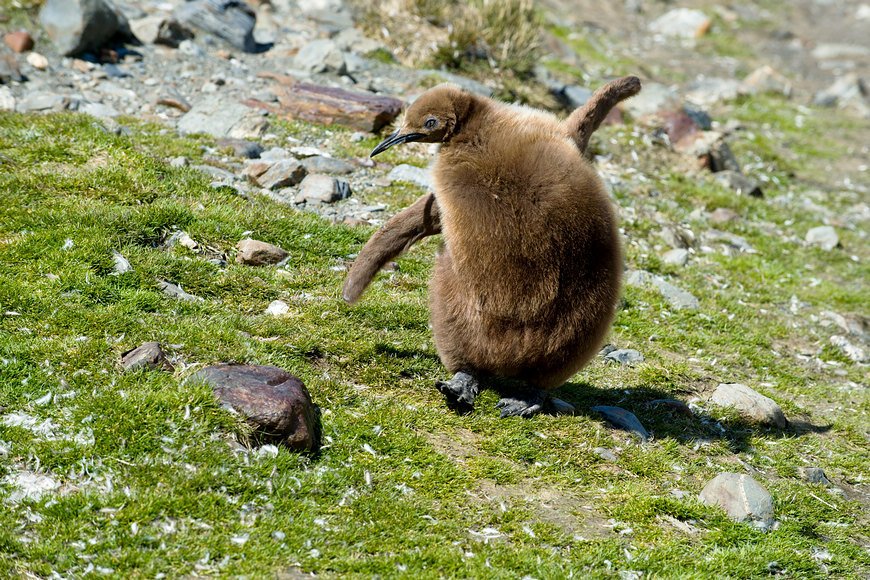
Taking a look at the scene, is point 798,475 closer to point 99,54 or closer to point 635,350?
point 635,350

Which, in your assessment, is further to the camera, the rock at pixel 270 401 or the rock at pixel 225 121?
the rock at pixel 225 121

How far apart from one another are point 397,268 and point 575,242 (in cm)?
353

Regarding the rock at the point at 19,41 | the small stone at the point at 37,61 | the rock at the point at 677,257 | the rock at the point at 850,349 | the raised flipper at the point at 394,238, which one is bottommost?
the rock at the point at 850,349

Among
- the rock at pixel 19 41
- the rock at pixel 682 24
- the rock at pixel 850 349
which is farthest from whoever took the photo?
the rock at pixel 682 24

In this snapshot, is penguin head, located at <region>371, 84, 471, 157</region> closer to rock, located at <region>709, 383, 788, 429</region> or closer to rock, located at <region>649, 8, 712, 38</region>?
rock, located at <region>709, 383, 788, 429</region>

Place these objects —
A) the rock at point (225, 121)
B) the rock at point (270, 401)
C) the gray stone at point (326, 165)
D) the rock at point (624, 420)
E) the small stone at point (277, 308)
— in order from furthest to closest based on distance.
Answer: the rock at point (225, 121) < the gray stone at point (326, 165) < the small stone at point (277, 308) < the rock at point (624, 420) < the rock at point (270, 401)

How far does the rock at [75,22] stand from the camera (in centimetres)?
1348

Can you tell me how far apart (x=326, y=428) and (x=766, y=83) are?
82.1 feet

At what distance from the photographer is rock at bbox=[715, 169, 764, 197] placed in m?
15.8

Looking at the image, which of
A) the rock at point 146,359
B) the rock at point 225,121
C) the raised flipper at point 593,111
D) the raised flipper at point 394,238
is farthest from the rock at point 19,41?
the raised flipper at point 593,111

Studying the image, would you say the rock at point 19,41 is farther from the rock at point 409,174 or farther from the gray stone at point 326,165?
the rock at point 409,174

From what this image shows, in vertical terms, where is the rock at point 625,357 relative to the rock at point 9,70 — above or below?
below

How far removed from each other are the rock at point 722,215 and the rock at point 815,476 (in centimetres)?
766

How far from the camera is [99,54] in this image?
14000mm
